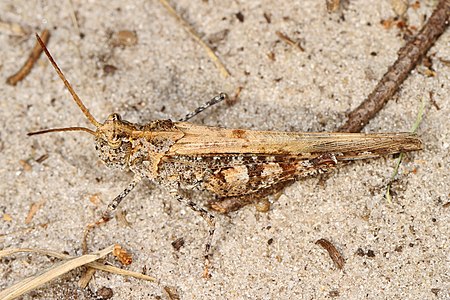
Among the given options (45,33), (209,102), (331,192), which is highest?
(45,33)

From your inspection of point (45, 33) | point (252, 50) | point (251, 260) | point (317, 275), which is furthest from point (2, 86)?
point (317, 275)

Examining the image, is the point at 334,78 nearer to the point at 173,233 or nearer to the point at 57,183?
the point at 173,233

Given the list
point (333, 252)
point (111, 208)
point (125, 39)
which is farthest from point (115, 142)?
point (333, 252)

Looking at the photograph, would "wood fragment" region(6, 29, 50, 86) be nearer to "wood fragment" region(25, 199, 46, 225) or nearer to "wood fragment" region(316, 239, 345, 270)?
"wood fragment" region(25, 199, 46, 225)

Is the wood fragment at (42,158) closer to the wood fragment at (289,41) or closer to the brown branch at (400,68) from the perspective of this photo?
the wood fragment at (289,41)

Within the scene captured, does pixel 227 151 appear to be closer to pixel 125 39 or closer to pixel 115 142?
pixel 115 142

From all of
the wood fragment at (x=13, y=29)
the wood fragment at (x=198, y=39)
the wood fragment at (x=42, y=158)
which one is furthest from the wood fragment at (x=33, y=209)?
the wood fragment at (x=198, y=39)

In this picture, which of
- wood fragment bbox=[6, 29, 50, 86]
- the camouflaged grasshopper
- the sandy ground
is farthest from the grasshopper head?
wood fragment bbox=[6, 29, 50, 86]
